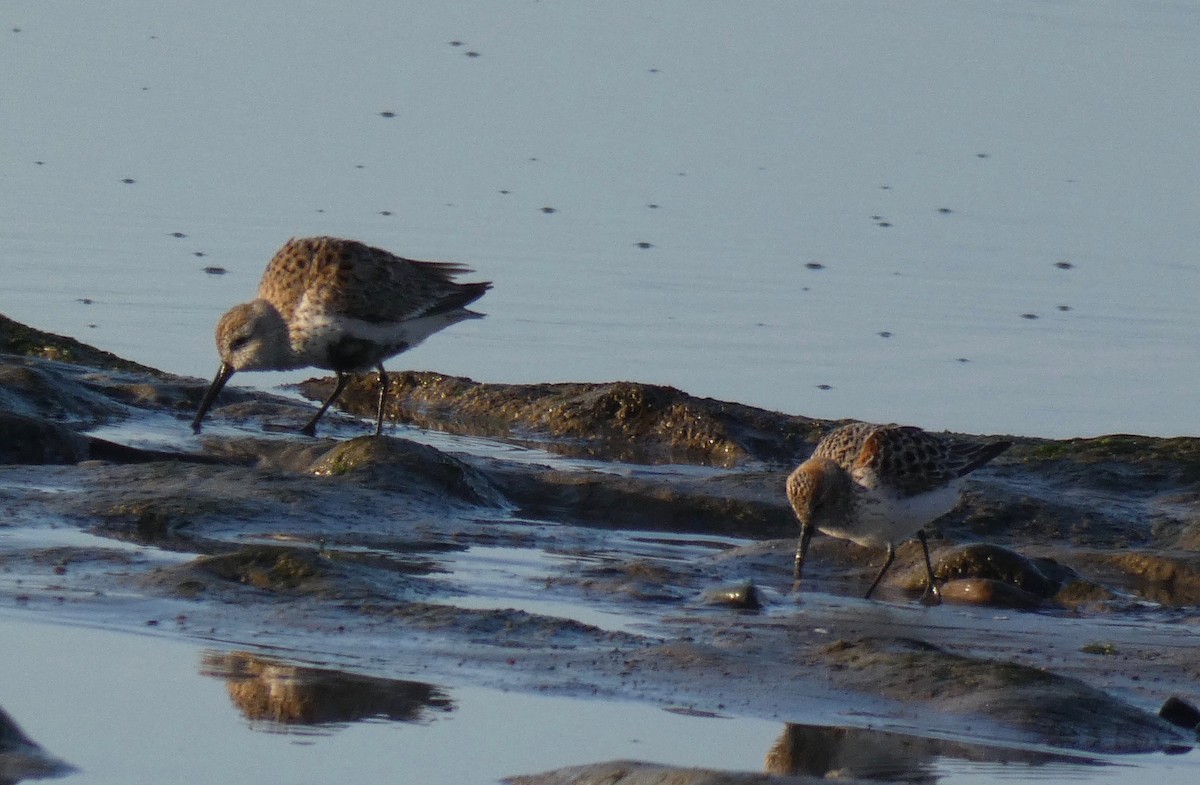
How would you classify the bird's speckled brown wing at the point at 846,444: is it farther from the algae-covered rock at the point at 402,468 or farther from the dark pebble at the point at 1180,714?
the dark pebble at the point at 1180,714

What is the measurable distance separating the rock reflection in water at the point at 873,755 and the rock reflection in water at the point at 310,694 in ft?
3.28

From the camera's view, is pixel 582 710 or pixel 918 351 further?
pixel 918 351

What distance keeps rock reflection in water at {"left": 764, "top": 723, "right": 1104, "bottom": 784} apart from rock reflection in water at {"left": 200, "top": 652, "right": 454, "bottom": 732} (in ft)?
3.28

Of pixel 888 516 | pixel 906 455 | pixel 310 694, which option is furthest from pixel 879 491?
pixel 310 694

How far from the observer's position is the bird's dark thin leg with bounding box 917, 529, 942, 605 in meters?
8.46

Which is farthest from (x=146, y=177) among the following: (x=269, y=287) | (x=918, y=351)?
(x=918, y=351)

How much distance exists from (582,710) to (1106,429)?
6.43 m

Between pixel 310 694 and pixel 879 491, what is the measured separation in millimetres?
3158

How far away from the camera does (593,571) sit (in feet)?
26.8

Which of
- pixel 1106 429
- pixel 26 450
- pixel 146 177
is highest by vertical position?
pixel 146 177

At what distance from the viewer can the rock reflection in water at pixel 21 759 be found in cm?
501

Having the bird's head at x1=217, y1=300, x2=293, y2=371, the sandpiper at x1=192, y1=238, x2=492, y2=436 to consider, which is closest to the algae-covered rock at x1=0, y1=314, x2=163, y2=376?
the bird's head at x1=217, y1=300, x2=293, y2=371

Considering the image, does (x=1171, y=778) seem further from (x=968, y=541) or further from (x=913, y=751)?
(x=968, y=541)

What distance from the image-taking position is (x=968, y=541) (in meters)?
9.55
